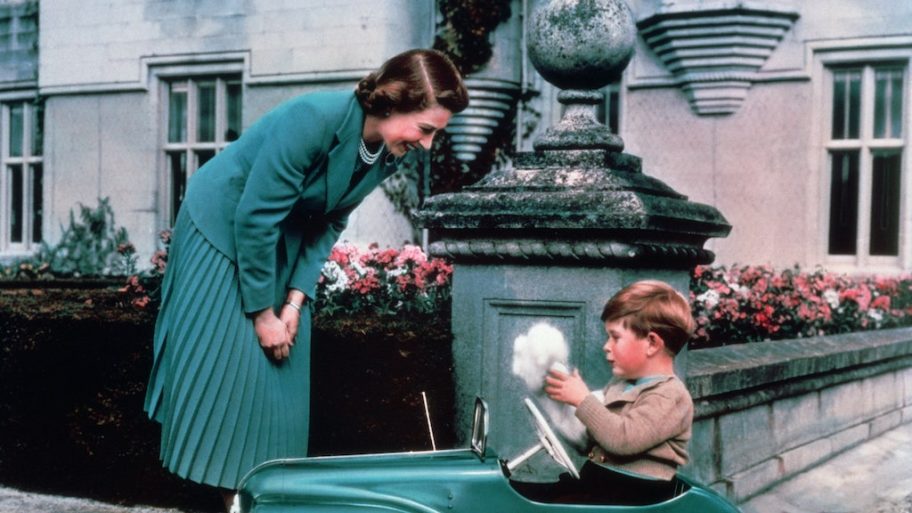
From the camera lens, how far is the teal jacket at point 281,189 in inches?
109

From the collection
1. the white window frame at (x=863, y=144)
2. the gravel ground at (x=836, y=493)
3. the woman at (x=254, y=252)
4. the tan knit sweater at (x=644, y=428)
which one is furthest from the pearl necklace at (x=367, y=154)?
the white window frame at (x=863, y=144)

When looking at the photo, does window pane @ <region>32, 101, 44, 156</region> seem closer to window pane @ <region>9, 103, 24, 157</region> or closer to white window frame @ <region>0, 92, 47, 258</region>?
white window frame @ <region>0, 92, 47, 258</region>

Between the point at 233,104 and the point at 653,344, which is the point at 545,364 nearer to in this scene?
the point at 653,344

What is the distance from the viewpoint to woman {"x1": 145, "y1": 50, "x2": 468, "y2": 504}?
9.13 ft

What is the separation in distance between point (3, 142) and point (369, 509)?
1289cm

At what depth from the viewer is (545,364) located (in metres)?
3.33

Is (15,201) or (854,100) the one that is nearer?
(854,100)

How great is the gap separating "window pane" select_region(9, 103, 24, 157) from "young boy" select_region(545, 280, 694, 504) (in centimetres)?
1248

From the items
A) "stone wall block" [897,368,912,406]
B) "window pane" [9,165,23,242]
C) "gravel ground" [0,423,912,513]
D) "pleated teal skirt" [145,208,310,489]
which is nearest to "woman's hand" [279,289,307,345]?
"pleated teal skirt" [145,208,310,489]

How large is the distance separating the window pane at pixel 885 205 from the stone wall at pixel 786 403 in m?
3.45

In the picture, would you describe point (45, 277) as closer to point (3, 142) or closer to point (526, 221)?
point (3, 142)

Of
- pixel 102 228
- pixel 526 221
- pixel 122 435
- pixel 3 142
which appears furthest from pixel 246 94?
pixel 526 221

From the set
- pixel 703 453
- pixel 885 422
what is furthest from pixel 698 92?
pixel 703 453

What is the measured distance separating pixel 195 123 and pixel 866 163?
7185mm
